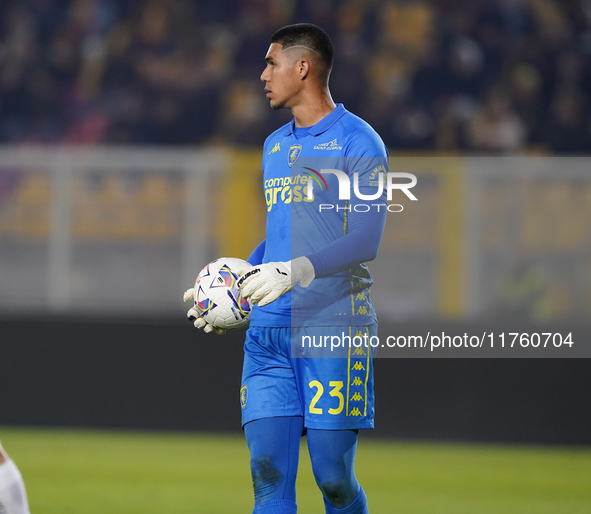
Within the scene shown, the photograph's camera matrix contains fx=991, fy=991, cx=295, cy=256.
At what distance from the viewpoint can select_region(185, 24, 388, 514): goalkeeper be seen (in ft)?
11.8

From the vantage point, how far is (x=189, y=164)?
865cm

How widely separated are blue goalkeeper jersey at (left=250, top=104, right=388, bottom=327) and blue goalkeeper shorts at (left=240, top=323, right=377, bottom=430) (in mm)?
57

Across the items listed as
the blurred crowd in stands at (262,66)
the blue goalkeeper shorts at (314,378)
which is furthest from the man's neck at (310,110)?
the blurred crowd in stands at (262,66)

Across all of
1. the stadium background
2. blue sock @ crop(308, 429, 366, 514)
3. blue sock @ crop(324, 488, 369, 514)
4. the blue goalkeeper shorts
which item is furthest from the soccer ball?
the stadium background

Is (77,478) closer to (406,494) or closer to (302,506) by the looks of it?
(302,506)

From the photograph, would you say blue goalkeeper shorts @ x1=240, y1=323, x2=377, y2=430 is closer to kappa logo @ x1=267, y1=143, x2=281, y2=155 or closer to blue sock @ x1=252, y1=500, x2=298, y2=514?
blue sock @ x1=252, y1=500, x2=298, y2=514

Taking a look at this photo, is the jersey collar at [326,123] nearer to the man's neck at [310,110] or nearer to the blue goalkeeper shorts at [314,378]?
the man's neck at [310,110]

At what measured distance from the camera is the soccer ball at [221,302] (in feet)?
12.6

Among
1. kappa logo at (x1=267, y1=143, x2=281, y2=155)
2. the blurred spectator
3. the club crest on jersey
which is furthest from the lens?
the blurred spectator

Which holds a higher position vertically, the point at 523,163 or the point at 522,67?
the point at 522,67

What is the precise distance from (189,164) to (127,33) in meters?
4.38

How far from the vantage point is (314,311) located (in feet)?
12.2

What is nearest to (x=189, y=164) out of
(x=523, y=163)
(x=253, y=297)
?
(x=523, y=163)

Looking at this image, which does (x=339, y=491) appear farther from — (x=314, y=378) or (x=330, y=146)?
(x=330, y=146)
